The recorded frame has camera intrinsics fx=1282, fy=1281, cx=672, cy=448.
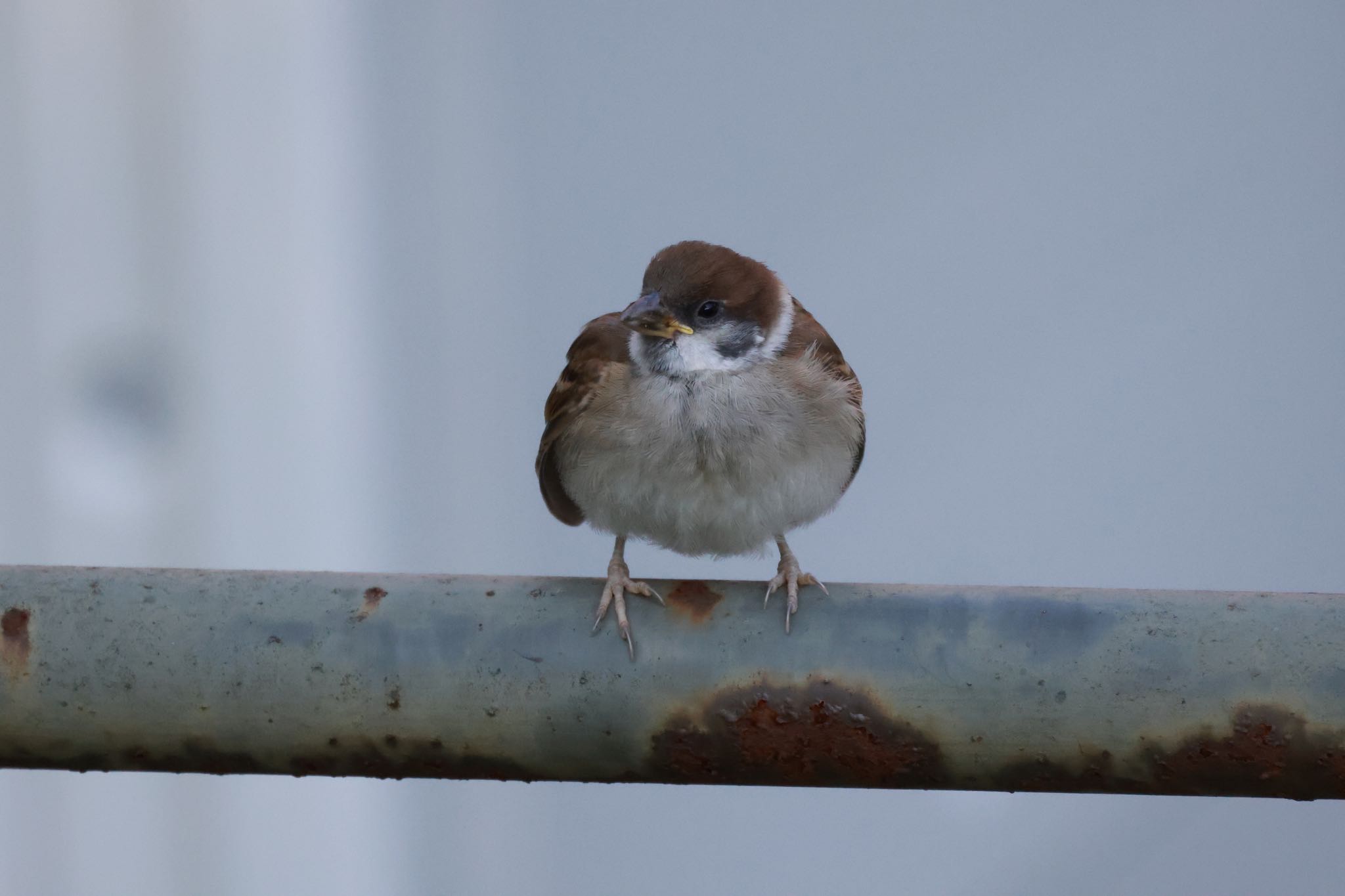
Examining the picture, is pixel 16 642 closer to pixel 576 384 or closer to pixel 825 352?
pixel 576 384

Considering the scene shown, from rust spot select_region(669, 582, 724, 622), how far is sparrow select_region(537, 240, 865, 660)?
1.66 feet

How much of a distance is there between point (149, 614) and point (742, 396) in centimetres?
99

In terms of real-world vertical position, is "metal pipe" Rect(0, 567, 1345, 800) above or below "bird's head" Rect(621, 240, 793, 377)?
below

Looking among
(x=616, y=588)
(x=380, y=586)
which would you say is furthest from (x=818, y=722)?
(x=380, y=586)

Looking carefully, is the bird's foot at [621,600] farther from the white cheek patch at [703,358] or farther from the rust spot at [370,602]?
the white cheek patch at [703,358]

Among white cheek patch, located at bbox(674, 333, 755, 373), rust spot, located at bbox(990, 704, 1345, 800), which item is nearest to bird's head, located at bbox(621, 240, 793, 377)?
white cheek patch, located at bbox(674, 333, 755, 373)

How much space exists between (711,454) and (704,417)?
6 cm

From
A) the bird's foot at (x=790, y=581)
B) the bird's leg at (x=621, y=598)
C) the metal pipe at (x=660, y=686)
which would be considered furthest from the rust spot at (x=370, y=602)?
the bird's foot at (x=790, y=581)

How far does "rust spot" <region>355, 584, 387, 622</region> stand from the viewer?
108 centimetres

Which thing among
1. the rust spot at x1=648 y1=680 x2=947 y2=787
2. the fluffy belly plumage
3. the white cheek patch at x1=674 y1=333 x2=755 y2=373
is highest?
the white cheek patch at x1=674 y1=333 x2=755 y2=373

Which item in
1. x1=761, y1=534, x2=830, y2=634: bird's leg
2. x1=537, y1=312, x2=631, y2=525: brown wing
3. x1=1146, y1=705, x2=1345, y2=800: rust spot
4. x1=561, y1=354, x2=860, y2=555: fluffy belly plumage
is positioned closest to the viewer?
x1=1146, y1=705, x2=1345, y2=800: rust spot

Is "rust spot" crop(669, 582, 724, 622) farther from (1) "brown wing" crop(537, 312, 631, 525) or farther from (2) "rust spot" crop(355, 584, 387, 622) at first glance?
(1) "brown wing" crop(537, 312, 631, 525)

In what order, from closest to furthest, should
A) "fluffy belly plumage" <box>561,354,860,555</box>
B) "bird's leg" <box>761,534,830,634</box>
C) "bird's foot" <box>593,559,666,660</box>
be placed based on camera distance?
"bird's foot" <box>593,559,666,660</box> → "bird's leg" <box>761,534,830,634</box> → "fluffy belly plumage" <box>561,354,860,555</box>

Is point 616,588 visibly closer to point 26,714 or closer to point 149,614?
point 149,614
